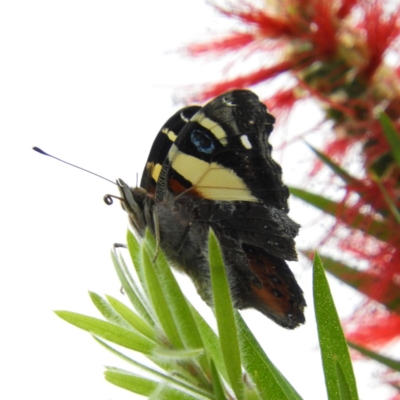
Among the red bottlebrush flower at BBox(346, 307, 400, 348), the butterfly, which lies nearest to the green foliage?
the butterfly

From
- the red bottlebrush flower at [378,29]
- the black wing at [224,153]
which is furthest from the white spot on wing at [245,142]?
the red bottlebrush flower at [378,29]

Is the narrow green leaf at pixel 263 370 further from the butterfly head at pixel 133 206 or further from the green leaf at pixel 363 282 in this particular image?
the green leaf at pixel 363 282

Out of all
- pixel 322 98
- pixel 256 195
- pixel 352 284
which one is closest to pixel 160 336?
pixel 256 195

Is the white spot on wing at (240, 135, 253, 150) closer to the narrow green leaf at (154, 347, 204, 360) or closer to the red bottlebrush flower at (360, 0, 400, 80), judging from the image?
the narrow green leaf at (154, 347, 204, 360)

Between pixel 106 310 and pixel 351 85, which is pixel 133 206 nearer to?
pixel 106 310

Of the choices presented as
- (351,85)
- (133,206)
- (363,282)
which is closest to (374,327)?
(363,282)

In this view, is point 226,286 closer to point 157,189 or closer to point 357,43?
point 157,189
